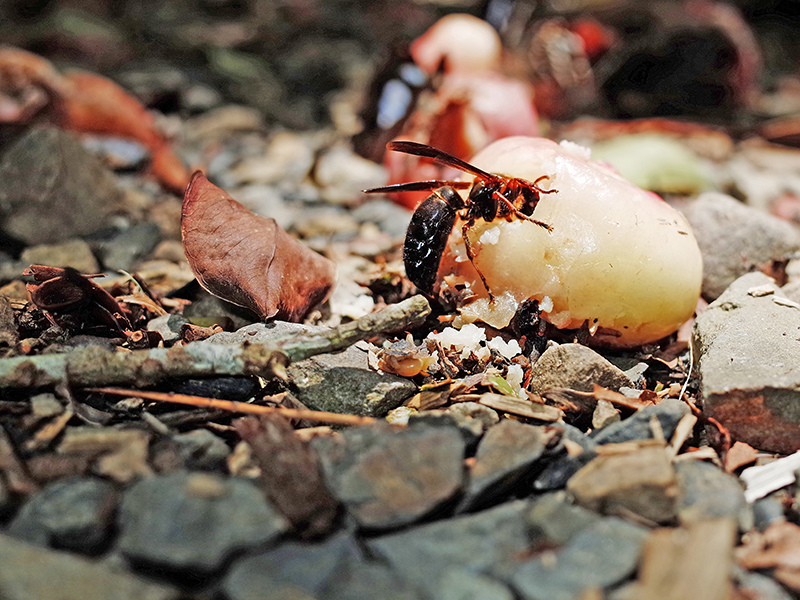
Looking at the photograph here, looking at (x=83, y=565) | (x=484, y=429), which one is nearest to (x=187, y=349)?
(x=83, y=565)

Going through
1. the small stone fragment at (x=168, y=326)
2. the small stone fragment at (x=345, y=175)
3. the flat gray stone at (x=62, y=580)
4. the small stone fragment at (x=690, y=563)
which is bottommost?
the small stone fragment at (x=345, y=175)

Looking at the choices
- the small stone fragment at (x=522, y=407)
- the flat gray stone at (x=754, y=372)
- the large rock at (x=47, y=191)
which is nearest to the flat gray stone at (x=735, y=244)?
the flat gray stone at (x=754, y=372)

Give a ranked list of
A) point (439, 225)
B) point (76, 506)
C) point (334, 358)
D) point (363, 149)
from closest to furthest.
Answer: point (76, 506)
point (334, 358)
point (439, 225)
point (363, 149)

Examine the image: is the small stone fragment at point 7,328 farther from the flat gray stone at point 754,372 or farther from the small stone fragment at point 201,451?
the flat gray stone at point 754,372

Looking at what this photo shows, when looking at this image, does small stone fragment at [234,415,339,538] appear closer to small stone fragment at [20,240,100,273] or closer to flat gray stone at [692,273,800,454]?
flat gray stone at [692,273,800,454]

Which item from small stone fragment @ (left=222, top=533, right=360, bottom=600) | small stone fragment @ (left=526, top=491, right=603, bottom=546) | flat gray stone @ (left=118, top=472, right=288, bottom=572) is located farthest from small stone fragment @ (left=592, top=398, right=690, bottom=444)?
flat gray stone @ (left=118, top=472, right=288, bottom=572)

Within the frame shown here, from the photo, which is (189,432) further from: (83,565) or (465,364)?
(465,364)
